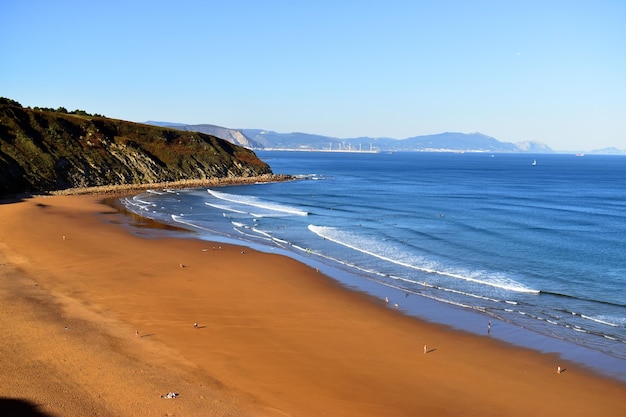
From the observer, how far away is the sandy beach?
15.1 metres

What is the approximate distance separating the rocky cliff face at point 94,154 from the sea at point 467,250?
33.7 feet

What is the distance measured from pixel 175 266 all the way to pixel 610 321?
23.4 metres

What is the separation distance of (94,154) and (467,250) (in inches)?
2446

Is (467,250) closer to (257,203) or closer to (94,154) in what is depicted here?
(257,203)

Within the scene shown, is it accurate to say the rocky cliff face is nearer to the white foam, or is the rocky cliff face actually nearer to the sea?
the sea

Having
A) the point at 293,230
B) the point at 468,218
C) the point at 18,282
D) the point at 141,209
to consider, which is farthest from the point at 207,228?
the point at 468,218

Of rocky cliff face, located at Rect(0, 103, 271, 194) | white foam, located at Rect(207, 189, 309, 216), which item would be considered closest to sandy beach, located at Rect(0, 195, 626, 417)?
white foam, located at Rect(207, 189, 309, 216)

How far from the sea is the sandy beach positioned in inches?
99.9

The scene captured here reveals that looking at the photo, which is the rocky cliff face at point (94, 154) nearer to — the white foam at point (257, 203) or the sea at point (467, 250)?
the sea at point (467, 250)

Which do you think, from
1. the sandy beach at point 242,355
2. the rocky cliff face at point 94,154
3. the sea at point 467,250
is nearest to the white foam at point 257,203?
the sea at point 467,250

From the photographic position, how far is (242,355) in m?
18.6

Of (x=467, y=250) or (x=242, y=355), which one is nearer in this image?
(x=242, y=355)

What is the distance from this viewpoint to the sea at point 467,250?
23484 millimetres

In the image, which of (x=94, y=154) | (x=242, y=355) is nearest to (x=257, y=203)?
(x=94, y=154)
